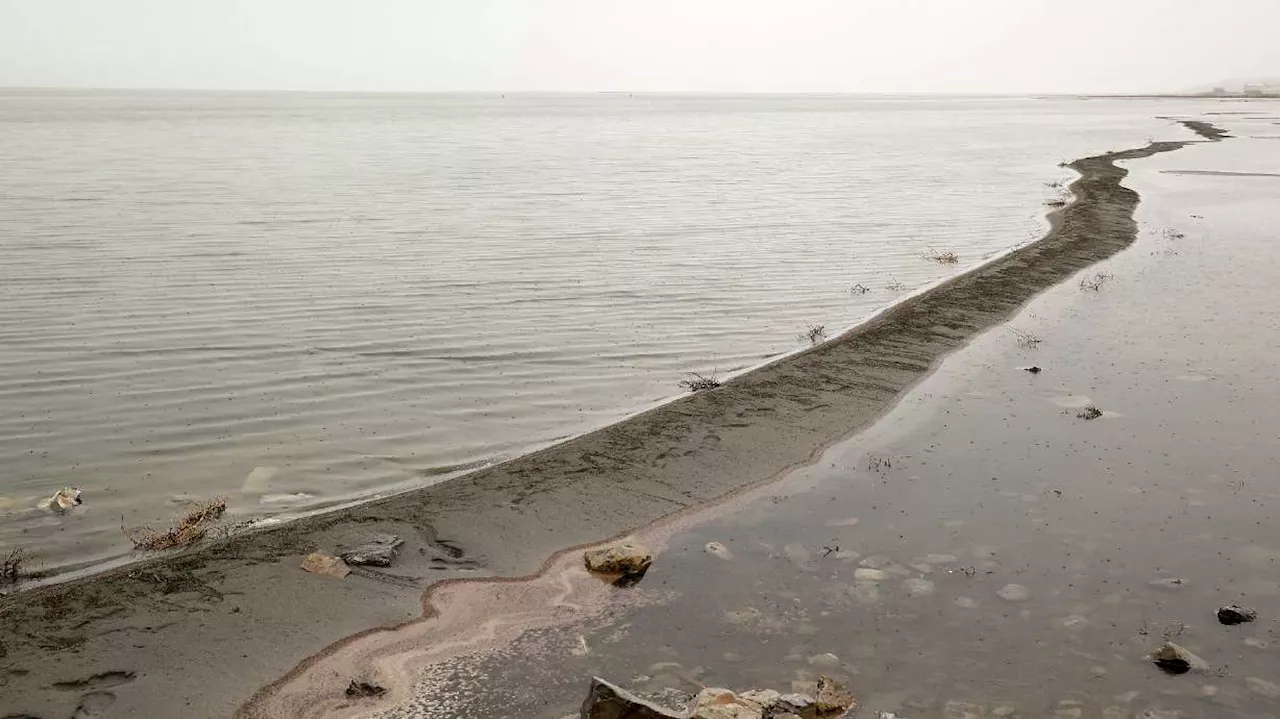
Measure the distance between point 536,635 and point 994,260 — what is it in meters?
23.3

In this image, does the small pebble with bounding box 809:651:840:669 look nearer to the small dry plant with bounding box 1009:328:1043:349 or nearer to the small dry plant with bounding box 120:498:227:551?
the small dry plant with bounding box 120:498:227:551

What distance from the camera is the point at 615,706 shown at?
7.53 m

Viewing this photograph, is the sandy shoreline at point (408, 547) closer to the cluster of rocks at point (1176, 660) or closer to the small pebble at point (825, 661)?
the small pebble at point (825, 661)

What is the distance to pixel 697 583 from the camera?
1044 cm

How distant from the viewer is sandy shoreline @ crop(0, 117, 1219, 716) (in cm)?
878

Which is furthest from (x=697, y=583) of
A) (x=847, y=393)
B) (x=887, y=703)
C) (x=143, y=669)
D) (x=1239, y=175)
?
(x=1239, y=175)

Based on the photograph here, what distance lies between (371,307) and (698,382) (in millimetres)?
8756

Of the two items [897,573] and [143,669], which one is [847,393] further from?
[143,669]

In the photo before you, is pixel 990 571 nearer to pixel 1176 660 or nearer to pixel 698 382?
pixel 1176 660

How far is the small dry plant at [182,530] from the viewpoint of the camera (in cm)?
1109

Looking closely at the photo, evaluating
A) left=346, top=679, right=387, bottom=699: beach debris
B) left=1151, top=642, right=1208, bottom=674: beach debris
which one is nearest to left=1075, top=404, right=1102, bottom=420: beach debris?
left=1151, top=642, right=1208, bottom=674: beach debris

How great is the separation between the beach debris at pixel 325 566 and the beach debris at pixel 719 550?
4063 mm

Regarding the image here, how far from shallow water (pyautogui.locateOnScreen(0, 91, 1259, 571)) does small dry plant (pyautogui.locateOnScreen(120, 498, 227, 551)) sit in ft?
0.82

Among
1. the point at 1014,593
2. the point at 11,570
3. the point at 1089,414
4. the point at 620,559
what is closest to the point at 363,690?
the point at 620,559
